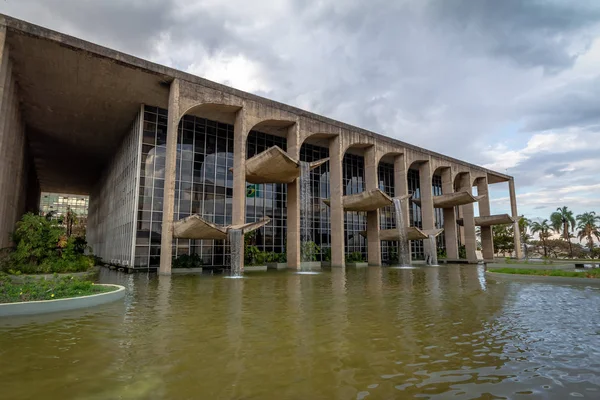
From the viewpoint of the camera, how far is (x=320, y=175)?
3675 centimetres

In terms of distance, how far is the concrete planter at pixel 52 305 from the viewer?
8.65 m

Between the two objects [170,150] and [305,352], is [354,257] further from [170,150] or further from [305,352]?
[305,352]

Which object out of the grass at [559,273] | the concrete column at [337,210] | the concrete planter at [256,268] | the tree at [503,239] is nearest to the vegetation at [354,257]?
the concrete column at [337,210]

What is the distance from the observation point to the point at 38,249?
719 inches

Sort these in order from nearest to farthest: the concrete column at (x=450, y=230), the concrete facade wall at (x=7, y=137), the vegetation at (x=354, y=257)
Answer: the concrete facade wall at (x=7, y=137) < the vegetation at (x=354, y=257) < the concrete column at (x=450, y=230)

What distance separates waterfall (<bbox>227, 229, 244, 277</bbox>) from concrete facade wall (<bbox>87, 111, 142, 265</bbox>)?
7.49m

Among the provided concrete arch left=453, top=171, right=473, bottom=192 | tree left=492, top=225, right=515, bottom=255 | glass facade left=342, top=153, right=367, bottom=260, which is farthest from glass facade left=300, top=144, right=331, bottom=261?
tree left=492, top=225, right=515, bottom=255

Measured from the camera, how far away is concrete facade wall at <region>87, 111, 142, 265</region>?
2584 cm

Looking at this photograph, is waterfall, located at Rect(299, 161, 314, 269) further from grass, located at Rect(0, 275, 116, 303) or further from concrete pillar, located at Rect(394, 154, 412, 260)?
grass, located at Rect(0, 275, 116, 303)

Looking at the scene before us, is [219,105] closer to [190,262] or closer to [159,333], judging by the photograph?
[190,262]

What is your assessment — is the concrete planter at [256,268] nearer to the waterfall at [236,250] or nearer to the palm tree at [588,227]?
the waterfall at [236,250]

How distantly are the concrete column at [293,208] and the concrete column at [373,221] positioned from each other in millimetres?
9207

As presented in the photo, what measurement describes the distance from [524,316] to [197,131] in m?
25.7

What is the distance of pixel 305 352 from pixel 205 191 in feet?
78.3
